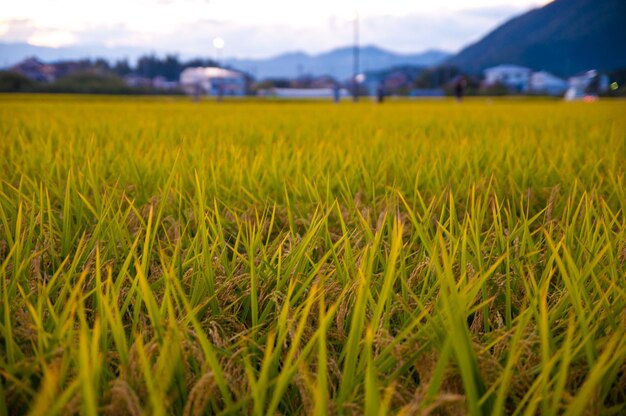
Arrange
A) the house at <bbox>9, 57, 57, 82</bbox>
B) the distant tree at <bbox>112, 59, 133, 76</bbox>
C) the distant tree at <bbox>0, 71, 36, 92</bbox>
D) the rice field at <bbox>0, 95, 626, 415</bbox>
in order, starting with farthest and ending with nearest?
1. the distant tree at <bbox>112, 59, 133, 76</bbox>
2. the house at <bbox>9, 57, 57, 82</bbox>
3. the distant tree at <bbox>0, 71, 36, 92</bbox>
4. the rice field at <bbox>0, 95, 626, 415</bbox>

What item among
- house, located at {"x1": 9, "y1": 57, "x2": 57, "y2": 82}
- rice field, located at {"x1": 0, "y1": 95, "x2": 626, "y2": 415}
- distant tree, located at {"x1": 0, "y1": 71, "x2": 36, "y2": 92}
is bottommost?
rice field, located at {"x1": 0, "y1": 95, "x2": 626, "y2": 415}

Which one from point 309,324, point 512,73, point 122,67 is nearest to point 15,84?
point 309,324

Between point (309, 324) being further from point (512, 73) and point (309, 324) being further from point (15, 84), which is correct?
point (512, 73)

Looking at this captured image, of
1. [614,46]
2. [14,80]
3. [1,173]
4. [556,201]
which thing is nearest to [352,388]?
[556,201]

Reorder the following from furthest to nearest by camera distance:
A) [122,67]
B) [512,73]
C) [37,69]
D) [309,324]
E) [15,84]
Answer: [512,73] → [122,67] → [37,69] → [15,84] → [309,324]

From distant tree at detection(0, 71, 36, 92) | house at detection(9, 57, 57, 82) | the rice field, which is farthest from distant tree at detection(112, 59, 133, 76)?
the rice field

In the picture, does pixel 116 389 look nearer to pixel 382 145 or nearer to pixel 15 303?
pixel 15 303

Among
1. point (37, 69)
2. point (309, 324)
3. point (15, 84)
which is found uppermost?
point (37, 69)

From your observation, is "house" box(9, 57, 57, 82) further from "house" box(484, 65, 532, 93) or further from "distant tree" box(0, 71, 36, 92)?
"house" box(484, 65, 532, 93)

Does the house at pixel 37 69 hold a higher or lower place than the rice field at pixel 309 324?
higher

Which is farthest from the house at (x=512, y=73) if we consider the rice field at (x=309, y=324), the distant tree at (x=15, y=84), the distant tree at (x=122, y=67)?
the rice field at (x=309, y=324)

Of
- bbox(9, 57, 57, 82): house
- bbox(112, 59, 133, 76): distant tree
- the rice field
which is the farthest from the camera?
bbox(112, 59, 133, 76): distant tree

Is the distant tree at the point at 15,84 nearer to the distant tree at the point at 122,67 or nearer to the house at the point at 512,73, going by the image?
the distant tree at the point at 122,67

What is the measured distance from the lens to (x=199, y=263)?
3.22ft
